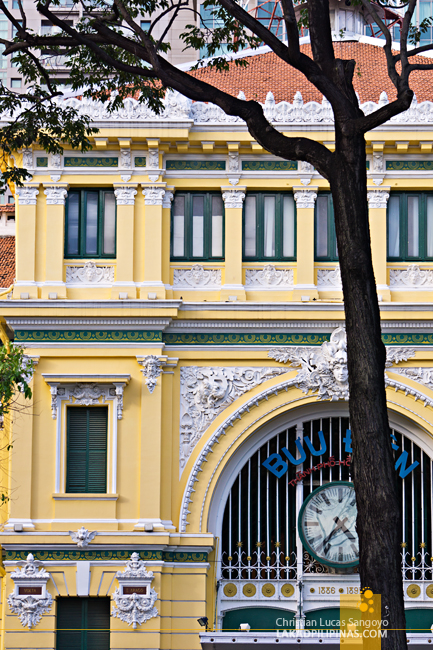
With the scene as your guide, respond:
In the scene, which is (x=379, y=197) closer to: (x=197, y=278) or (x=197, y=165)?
(x=197, y=165)

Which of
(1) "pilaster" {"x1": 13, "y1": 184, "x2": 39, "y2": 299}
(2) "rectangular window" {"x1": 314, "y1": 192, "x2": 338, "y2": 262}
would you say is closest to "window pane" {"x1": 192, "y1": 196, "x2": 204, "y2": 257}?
(2) "rectangular window" {"x1": 314, "y1": 192, "x2": 338, "y2": 262}

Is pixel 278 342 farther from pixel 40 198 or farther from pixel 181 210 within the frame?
pixel 40 198

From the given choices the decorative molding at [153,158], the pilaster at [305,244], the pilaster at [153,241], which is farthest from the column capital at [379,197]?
the decorative molding at [153,158]

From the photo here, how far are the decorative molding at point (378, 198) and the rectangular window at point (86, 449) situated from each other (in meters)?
8.03

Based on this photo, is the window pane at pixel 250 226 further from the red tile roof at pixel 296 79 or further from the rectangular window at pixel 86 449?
the rectangular window at pixel 86 449

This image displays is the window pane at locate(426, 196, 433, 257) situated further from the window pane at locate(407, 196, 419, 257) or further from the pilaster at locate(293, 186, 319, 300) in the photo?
the pilaster at locate(293, 186, 319, 300)

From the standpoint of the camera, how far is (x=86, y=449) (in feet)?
85.9

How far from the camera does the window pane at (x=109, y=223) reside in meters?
27.2

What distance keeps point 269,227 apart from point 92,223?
14.0ft

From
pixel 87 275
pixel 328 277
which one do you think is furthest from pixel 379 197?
pixel 87 275

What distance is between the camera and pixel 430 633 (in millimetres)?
25062

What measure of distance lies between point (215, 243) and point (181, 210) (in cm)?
118

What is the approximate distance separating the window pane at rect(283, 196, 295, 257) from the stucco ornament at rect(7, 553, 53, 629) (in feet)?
30.7

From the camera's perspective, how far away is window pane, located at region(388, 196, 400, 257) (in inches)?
1078
